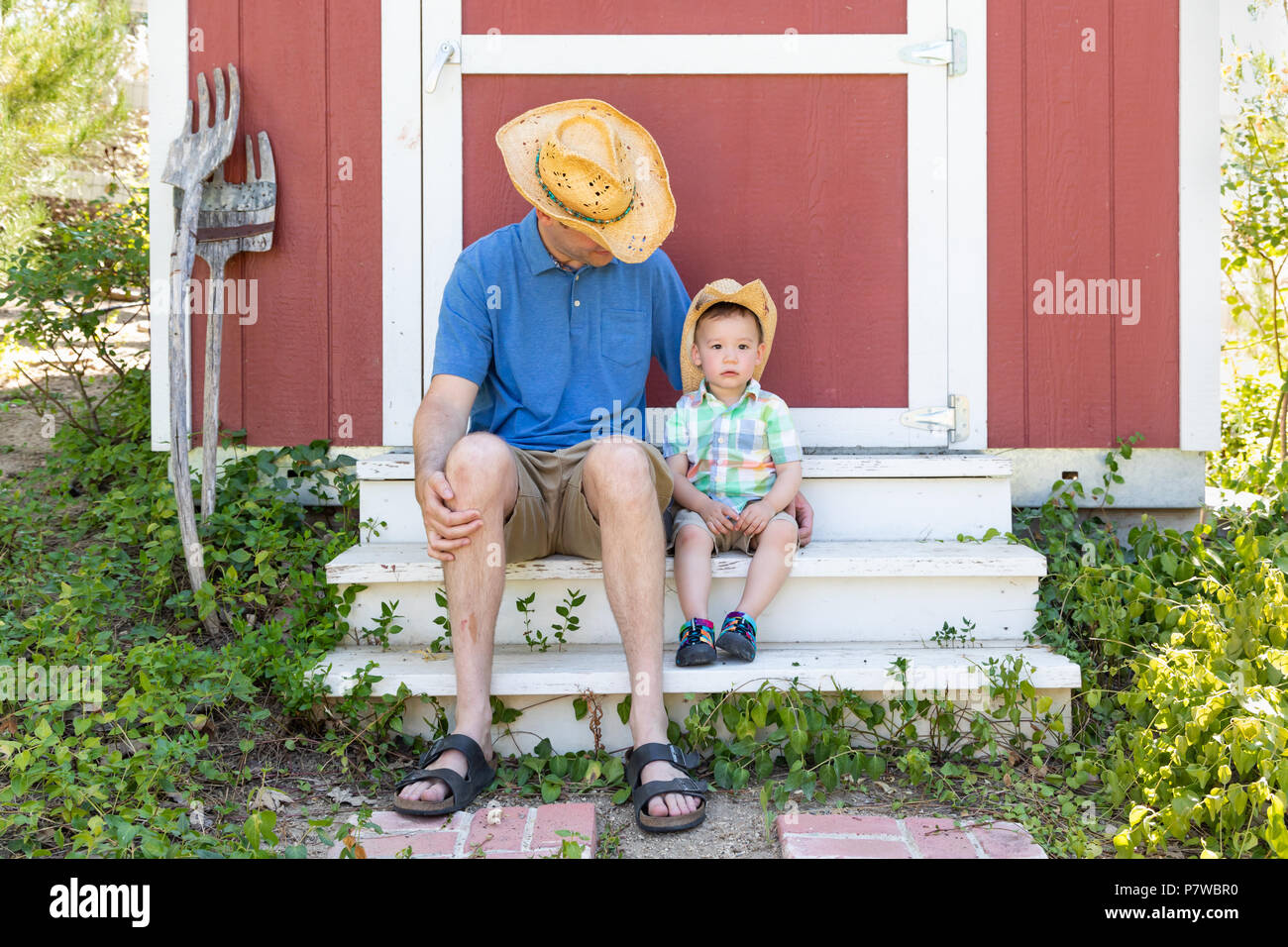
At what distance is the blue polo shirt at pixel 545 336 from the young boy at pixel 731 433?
13cm

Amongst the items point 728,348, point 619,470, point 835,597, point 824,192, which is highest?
point 824,192

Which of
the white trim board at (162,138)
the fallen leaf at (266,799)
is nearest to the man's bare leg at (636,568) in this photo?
the fallen leaf at (266,799)

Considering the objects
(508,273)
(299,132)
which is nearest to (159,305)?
(299,132)

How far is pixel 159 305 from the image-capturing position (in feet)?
10.6

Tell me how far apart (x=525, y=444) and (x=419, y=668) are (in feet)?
2.01

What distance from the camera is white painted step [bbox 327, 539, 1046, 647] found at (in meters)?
2.66

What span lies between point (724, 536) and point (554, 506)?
44 cm

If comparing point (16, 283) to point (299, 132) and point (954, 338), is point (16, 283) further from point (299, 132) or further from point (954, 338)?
point (954, 338)

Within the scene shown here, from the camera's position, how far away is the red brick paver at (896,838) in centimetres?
198

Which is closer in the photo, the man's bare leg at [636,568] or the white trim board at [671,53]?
the man's bare leg at [636,568]

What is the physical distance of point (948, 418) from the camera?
3.31m

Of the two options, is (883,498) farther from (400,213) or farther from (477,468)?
(400,213)

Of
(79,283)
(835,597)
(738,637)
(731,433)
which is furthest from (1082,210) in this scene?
(79,283)

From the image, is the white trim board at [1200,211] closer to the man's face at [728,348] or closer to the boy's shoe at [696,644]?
the man's face at [728,348]
